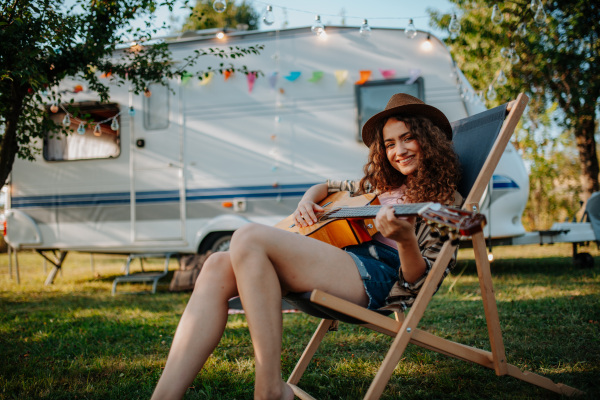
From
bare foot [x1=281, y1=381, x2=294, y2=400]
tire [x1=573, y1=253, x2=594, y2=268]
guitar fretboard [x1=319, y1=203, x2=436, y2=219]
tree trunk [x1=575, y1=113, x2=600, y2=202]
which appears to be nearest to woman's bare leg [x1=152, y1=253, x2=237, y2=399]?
bare foot [x1=281, y1=381, x2=294, y2=400]

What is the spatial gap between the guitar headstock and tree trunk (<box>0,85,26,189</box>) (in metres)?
2.74

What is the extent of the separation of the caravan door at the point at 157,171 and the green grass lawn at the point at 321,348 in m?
0.83

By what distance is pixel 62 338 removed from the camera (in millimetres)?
2893

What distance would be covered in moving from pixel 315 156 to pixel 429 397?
3179mm

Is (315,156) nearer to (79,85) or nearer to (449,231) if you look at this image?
(79,85)

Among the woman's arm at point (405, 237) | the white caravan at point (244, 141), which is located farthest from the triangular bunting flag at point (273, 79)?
the woman's arm at point (405, 237)

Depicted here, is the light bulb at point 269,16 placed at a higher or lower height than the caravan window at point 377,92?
higher

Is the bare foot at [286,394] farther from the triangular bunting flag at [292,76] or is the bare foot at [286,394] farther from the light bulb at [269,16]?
the triangular bunting flag at [292,76]

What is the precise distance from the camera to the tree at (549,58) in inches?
246

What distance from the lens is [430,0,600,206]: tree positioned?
624cm

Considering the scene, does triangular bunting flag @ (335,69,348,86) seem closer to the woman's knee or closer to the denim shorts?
the denim shorts

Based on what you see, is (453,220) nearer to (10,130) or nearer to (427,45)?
(10,130)

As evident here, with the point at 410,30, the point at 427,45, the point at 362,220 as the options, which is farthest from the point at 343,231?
the point at 427,45

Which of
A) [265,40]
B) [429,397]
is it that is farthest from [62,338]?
[265,40]
